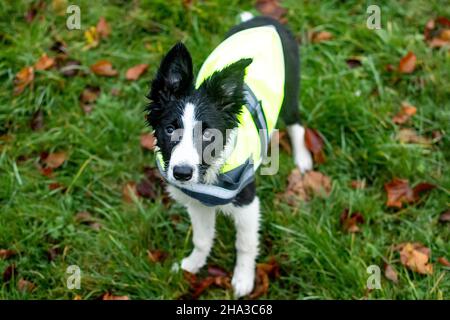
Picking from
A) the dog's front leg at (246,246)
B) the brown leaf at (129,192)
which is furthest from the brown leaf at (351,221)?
the brown leaf at (129,192)

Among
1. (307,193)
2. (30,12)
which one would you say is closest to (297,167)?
(307,193)

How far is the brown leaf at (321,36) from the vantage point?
445cm

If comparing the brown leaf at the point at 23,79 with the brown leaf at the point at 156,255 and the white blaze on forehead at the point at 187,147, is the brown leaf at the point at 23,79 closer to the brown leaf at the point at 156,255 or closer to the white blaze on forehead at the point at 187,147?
the brown leaf at the point at 156,255

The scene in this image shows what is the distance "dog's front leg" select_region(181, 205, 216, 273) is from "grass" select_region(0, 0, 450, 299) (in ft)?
0.28

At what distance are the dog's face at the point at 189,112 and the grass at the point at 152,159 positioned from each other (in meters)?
0.96

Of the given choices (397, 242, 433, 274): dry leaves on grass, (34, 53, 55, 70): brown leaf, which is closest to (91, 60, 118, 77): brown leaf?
(34, 53, 55, 70): brown leaf

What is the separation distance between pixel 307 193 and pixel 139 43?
5.95 ft

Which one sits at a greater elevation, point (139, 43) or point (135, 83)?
point (139, 43)

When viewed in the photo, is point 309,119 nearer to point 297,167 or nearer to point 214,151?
point 297,167

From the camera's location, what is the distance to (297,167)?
3.82m

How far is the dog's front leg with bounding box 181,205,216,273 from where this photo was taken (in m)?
3.16

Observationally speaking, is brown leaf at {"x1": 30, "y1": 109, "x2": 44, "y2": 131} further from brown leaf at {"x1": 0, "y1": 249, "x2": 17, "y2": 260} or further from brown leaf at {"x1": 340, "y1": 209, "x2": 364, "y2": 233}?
brown leaf at {"x1": 340, "y1": 209, "x2": 364, "y2": 233}

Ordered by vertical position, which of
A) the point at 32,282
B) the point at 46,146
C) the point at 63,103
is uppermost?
the point at 63,103

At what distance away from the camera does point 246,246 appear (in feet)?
10.6
